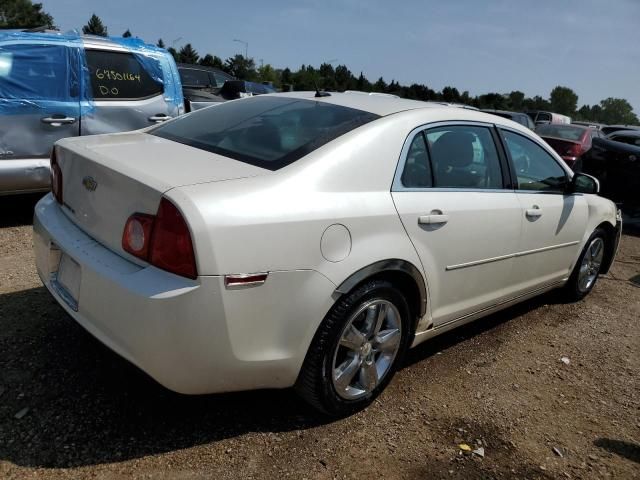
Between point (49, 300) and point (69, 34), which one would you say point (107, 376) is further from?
point (69, 34)

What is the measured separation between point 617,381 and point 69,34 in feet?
18.5

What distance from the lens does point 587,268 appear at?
15.6ft

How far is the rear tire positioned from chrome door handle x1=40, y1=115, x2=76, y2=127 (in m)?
4.73

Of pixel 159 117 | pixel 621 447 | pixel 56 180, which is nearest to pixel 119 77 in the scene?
pixel 159 117

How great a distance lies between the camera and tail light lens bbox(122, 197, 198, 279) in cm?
204

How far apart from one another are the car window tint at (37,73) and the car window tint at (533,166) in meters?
4.09

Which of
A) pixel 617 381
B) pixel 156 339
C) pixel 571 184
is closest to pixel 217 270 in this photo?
pixel 156 339

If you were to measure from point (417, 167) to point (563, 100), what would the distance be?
133 m

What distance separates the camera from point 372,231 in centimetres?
252

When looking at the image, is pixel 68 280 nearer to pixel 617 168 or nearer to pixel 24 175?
pixel 24 175

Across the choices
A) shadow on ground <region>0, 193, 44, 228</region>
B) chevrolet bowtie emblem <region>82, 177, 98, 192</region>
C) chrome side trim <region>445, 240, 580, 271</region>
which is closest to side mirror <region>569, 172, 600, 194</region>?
chrome side trim <region>445, 240, 580, 271</region>

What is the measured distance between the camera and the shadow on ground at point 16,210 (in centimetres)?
540

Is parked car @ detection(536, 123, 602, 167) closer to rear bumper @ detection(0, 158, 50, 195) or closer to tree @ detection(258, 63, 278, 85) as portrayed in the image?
rear bumper @ detection(0, 158, 50, 195)

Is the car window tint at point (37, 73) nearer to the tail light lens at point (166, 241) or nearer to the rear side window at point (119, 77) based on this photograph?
the rear side window at point (119, 77)
